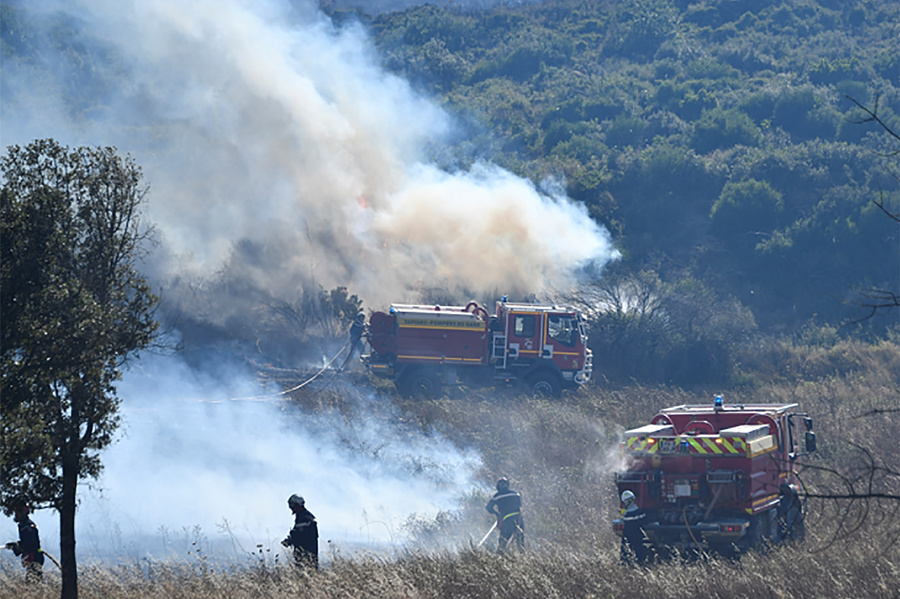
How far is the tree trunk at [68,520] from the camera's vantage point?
8203 mm

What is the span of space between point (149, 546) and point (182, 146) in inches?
1111

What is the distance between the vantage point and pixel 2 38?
5388 cm

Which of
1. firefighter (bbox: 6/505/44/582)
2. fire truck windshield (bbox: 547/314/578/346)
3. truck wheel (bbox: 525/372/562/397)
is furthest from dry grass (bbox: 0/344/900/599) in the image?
fire truck windshield (bbox: 547/314/578/346)

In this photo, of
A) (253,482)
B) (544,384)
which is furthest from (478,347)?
(253,482)

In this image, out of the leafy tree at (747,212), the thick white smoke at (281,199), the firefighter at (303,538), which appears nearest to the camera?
the firefighter at (303,538)

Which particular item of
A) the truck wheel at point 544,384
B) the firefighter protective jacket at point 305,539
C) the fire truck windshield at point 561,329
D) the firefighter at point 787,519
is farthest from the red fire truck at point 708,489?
the fire truck windshield at point 561,329

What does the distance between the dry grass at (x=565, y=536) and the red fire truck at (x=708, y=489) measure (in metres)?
0.50

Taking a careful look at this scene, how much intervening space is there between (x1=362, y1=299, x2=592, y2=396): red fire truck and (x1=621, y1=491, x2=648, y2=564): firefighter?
14.3 m

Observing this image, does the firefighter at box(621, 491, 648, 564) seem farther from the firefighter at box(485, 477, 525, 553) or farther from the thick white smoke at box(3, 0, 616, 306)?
the thick white smoke at box(3, 0, 616, 306)

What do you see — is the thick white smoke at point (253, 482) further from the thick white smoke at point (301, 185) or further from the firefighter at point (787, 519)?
the thick white smoke at point (301, 185)

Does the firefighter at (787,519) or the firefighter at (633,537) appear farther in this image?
the firefighter at (787,519)

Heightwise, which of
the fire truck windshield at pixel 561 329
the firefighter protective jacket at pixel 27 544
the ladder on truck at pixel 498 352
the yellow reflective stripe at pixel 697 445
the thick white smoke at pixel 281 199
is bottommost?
the firefighter protective jacket at pixel 27 544

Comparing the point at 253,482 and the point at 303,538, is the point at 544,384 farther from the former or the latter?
the point at 303,538

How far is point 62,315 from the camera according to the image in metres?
8.08
